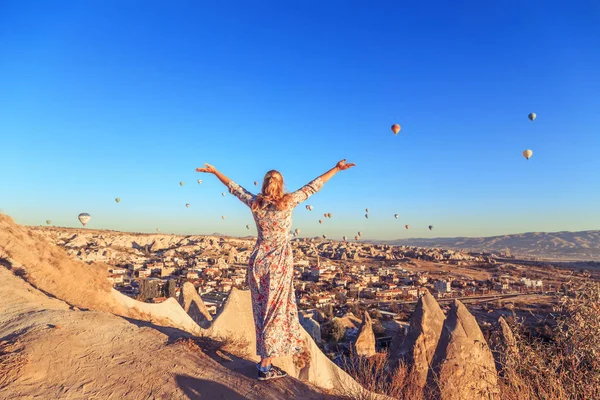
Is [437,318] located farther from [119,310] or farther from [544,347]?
[119,310]

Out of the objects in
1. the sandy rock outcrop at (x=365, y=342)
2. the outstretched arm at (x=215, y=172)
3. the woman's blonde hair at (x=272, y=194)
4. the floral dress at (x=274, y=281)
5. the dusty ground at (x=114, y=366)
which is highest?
the outstretched arm at (x=215, y=172)

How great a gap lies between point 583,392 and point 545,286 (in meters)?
50.0

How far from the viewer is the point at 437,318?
10.3 meters

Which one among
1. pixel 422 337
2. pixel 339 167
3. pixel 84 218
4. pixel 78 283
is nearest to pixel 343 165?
pixel 339 167

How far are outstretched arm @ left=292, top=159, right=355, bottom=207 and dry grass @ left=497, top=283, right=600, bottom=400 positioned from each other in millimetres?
2130

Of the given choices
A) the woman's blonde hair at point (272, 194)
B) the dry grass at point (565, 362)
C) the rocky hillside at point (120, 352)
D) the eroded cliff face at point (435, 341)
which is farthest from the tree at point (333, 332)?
the woman's blonde hair at point (272, 194)

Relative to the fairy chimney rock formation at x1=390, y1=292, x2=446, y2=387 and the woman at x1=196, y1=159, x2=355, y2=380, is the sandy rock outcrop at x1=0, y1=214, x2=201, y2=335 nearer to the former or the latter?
the woman at x1=196, y1=159, x2=355, y2=380

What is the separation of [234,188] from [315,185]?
0.73 m

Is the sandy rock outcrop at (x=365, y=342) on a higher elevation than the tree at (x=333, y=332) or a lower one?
higher

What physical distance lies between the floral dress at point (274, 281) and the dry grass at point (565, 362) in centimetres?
190

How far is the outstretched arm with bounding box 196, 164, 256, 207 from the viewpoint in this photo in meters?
3.70

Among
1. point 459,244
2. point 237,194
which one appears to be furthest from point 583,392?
point 459,244

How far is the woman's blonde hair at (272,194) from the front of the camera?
353cm

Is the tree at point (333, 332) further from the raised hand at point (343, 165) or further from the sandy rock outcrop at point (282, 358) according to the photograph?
the raised hand at point (343, 165)
